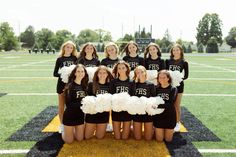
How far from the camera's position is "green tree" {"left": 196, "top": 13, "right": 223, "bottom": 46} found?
322ft

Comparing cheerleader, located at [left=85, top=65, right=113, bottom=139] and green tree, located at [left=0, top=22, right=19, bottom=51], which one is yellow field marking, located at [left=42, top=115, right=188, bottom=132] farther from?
green tree, located at [left=0, top=22, right=19, bottom=51]

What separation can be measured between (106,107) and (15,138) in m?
1.64

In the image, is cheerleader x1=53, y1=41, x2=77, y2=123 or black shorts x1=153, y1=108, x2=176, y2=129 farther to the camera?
cheerleader x1=53, y1=41, x2=77, y2=123

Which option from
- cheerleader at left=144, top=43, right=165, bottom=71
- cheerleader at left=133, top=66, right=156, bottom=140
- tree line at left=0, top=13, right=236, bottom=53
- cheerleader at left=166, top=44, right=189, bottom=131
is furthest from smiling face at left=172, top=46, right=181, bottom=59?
tree line at left=0, top=13, right=236, bottom=53

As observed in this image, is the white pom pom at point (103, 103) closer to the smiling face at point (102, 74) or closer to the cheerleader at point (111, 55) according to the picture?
the smiling face at point (102, 74)

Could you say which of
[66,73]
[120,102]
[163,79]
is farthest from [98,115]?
[163,79]

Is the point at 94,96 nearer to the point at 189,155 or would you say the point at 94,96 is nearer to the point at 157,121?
the point at 157,121

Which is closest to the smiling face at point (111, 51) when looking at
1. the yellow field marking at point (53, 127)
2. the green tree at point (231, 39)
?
the yellow field marking at point (53, 127)

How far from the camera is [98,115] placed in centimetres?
530

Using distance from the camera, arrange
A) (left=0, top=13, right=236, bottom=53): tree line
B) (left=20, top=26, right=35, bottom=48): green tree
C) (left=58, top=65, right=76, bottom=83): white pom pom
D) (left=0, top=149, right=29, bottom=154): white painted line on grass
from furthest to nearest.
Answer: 1. (left=20, top=26, right=35, bottom=48): green tree
2. (left=0, top=13, right=236, bottom=53): tree line
3. (left=58, top=65, right=76, bottom=83): white pom pom
4. (left=0, top=149, right=29, bottom=154): white painted line on grass

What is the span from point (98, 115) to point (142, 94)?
2.65 feet

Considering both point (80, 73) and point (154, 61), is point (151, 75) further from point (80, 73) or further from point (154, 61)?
point (80, 73)

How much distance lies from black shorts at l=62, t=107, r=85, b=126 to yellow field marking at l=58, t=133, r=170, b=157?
1.06 ft

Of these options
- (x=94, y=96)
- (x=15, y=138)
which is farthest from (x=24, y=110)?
(x=94, y=96)
